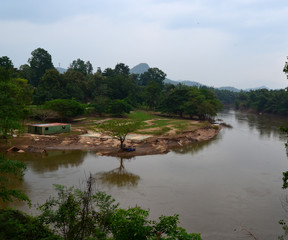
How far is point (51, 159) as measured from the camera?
3372 centimetres

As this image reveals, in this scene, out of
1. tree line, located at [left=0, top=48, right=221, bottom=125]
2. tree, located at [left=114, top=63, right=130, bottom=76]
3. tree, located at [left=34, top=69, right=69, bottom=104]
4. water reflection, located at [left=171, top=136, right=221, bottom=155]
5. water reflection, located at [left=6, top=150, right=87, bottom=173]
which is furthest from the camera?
tree, located at [left=114, top=63, right=130, bottom=76]

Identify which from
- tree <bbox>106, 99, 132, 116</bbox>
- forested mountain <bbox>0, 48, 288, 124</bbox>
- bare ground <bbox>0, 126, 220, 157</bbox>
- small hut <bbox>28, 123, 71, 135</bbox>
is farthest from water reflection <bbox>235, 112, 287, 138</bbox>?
small hut <bbox>28, 123, 71, 135</bbox>

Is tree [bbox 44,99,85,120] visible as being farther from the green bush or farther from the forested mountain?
the green bush

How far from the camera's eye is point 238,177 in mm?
28031

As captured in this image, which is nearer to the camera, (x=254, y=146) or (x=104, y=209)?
(x=104, y=209)

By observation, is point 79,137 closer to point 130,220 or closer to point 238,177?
point 238,177

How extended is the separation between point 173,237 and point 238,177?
21.3 m

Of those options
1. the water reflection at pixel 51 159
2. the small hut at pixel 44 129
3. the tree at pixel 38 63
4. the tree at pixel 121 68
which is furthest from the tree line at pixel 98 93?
the tree at pixel 121 68

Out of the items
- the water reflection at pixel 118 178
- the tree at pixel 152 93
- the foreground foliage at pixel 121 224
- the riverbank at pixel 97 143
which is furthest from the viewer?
the tree at pixel 152 93

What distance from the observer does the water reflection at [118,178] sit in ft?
84.0

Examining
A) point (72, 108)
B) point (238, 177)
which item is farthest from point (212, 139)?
point (72, 108)

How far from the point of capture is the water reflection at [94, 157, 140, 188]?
1008 inches

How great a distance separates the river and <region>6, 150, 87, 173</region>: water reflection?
0.37 ft

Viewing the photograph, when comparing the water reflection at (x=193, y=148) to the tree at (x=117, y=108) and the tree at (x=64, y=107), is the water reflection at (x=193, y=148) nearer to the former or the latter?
the tree at (x=64, y=107)
